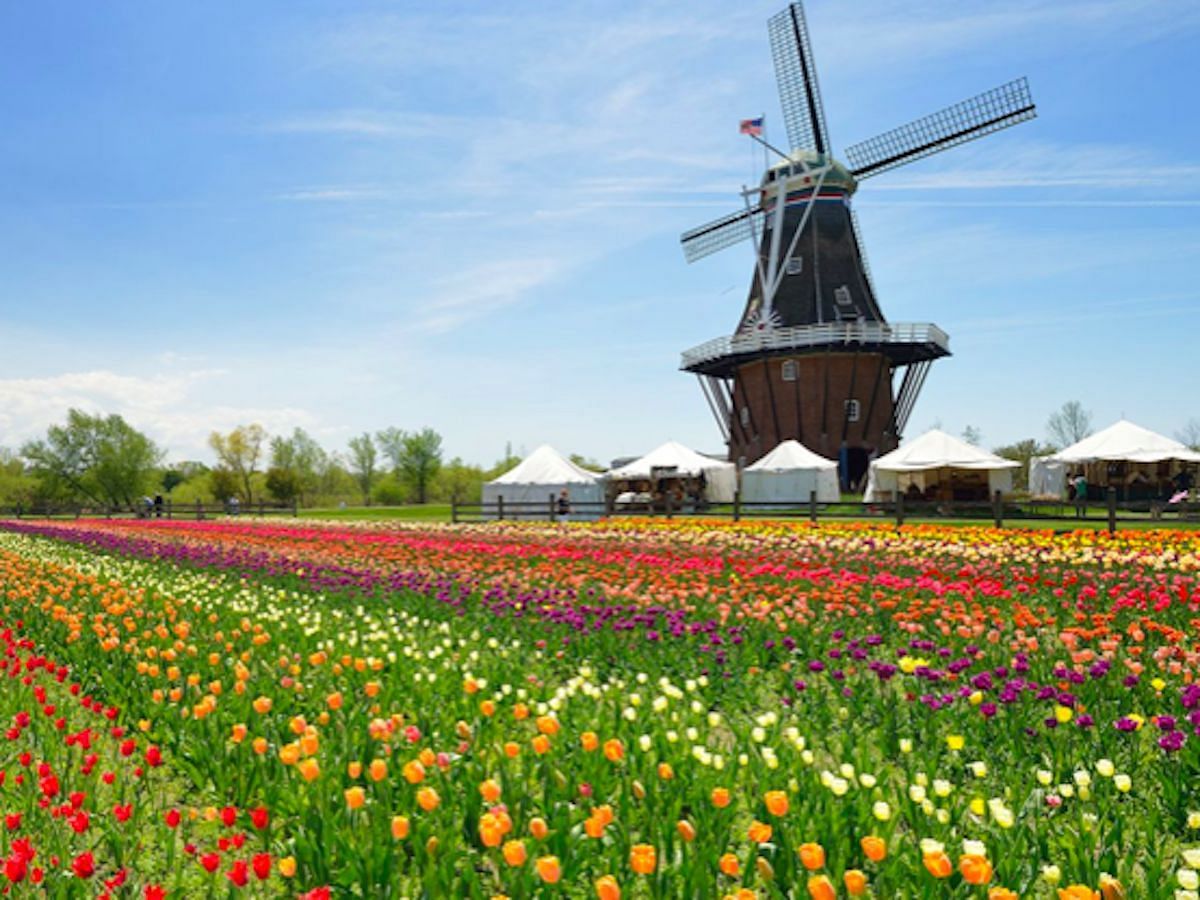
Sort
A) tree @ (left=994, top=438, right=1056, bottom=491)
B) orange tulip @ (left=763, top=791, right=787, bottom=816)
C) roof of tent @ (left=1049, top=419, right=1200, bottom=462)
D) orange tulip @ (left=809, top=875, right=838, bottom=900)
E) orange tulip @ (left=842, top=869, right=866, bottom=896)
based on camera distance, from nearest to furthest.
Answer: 1. orange tulip @ (left=809, top=875, right=838, bottom=900)
2. orange tulip @ (left=842, top=869, right=866, bottom=896)
3. orange tulip @ (left=763, top=791, right=787, bottom=816)
4. roof of tent @ (left=1049, top=419, right=1200, bottom=462)
5. tree @ (left=994, top=438, right=1056, bottom=491)

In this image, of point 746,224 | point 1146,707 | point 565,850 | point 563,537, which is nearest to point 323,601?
point 565,850

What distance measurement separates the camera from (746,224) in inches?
1801

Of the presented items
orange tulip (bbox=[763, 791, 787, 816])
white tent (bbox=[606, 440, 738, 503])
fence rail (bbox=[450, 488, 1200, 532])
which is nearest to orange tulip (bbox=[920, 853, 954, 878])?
orange tulip (bbox=[763, 791, 787, 816])

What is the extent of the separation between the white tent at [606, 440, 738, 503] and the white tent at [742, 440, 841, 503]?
3.81 ft

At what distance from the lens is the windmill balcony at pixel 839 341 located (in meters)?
37.7

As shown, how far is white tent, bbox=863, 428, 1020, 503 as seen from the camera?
28.2 metres

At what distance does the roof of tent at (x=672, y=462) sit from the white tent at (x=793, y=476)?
6.11ft

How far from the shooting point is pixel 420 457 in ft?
247

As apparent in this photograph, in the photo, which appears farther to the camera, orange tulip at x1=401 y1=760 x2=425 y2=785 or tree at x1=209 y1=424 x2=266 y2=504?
tree at x1=209 y1=424 x2=266 y2=504

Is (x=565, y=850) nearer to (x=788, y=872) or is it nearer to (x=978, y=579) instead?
(x=788, y=872)

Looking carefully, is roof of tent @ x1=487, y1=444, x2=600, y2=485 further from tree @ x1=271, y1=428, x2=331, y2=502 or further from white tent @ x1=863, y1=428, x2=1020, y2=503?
tree @ x1=271, y1=428, x2=331, y2=502

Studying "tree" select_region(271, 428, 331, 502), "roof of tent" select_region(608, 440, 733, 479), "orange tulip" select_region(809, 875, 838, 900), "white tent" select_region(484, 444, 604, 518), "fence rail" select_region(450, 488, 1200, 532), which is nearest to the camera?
"orange tulip" select_region(809, 875, 838, 900)

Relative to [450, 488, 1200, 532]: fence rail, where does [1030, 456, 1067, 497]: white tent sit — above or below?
above

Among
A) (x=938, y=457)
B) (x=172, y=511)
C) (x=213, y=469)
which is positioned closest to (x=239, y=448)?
(x=213, y=469)
